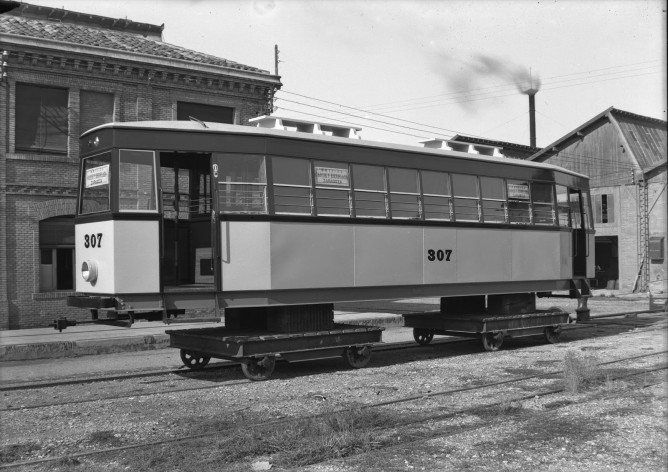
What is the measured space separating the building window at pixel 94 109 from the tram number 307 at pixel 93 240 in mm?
11750

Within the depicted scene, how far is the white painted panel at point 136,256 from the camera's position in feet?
33.6

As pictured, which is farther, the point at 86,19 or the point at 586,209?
the point at 86,19

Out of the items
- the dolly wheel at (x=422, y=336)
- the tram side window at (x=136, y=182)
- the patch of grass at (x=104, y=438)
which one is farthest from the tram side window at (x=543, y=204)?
the patch of grass at (x=104, y=438)

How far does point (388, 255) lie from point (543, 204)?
5218mm

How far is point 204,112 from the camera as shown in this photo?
2425cm

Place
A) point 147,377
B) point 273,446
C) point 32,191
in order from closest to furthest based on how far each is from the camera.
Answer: point 273,446 → point 147,377 → point 32,191

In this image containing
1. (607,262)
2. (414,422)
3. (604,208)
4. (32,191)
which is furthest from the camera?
(607,262)

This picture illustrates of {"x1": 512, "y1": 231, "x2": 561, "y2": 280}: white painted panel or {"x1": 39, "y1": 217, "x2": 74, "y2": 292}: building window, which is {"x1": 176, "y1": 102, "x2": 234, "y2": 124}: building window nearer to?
{"x1": 39, "y1": 217, "x2": 74, "y2": 292}: building window

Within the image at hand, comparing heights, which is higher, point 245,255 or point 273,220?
point 273,220

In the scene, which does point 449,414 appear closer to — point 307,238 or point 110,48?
point 307,238

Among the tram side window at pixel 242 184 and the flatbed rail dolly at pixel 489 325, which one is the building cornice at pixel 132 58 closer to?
the tram side window at pixel 242 184

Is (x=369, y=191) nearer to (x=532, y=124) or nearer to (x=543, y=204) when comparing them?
(x=543, y=204)

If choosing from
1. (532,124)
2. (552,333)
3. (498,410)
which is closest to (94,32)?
(552,333)

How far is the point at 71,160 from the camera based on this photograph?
21.2 m
